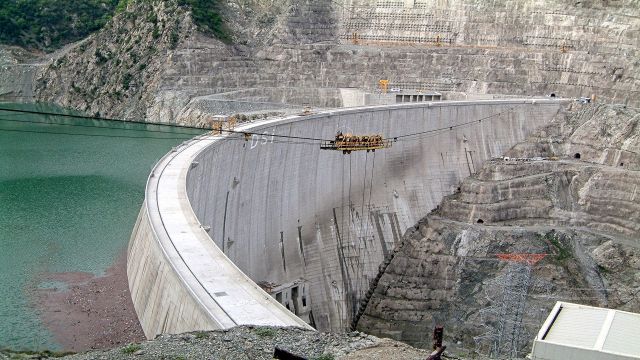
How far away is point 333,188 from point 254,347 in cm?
2133

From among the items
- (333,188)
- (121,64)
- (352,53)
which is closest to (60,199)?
(333,188)

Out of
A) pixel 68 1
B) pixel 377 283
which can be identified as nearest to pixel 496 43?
pixel 377 283

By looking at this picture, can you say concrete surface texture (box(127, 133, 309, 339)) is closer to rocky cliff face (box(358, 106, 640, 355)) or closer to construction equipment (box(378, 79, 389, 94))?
rocky cliff face (box(358, 106, 640, 355))

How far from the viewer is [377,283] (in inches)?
1339

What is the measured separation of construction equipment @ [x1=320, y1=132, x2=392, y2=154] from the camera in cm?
3359

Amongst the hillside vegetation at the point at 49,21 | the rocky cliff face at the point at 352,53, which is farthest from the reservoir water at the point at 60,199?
the hillside vegetation at the point at 49,21

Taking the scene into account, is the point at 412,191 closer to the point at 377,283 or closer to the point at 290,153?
the point at 377,283

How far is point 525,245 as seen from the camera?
1380 inches

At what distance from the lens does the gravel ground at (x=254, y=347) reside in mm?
12000

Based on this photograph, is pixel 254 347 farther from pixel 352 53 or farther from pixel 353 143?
pixel 352 53

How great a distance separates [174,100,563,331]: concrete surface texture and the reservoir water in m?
→ 5.36

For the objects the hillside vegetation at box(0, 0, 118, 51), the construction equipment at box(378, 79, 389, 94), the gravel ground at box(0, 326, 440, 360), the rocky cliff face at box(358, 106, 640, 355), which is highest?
the hillside vegetation at box(0, 0, 118, 51)

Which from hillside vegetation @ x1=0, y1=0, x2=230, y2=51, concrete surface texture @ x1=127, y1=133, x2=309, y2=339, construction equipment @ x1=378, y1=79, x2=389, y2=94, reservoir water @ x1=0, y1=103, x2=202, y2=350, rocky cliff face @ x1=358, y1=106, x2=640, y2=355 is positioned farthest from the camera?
hillside vegetation @ x1=0, y1=0, x2=230, y2=51

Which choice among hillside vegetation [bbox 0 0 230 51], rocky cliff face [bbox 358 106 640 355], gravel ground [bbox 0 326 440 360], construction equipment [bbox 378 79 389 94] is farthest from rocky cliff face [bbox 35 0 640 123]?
gravel ground [bbox 0 326 440 360]
